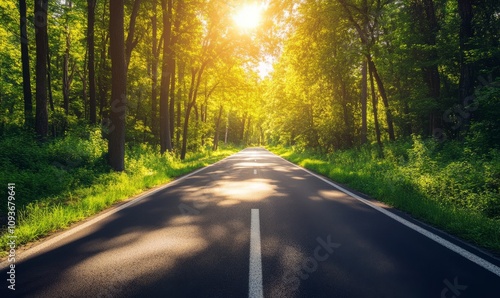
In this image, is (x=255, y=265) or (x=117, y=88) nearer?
(x=255, y=265)

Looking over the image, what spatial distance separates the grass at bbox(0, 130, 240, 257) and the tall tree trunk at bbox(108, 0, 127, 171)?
56 centimetres

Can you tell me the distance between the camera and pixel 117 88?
Result: 10430 mm

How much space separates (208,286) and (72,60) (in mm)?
33546

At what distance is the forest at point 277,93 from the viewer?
754cm

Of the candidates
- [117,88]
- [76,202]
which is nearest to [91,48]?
[117,88]

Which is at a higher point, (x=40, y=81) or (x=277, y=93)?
(x=277, y=93)

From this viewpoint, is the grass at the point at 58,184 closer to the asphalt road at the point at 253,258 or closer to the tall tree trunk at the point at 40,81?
the asphalt road at the point at 253,258

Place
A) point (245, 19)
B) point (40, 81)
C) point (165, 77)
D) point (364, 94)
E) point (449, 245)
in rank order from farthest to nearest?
1. point (245, 19)
2. point (364, 94)
3. point (165, 77)
4. point (40, 81)
5. point (449, 245)

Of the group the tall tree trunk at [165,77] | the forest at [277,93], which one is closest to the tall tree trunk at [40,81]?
the forest at [277,93]

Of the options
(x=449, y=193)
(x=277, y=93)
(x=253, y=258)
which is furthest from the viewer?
(x=277, y=93)

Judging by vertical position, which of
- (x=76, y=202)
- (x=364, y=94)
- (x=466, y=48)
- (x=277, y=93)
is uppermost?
(x=277, y=93)

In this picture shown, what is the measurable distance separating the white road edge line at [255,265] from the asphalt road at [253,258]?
1 centimetres

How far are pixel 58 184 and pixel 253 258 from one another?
6713 mm

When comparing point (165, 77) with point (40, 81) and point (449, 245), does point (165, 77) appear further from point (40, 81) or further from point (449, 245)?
point (449, 245)
